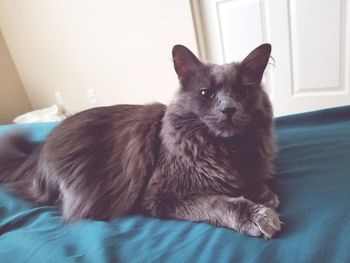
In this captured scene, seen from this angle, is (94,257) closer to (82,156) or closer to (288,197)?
(82,156)

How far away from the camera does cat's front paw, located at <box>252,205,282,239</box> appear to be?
2.75ft

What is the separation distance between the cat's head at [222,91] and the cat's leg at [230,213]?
8.6 inches

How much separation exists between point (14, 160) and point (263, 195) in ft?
3.54

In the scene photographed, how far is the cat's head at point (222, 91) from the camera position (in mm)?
972

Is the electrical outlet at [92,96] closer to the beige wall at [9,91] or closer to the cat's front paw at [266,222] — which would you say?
the beige wall at [9,91]

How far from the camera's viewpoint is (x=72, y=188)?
112cm

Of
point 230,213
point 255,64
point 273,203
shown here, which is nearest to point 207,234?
point 230,213

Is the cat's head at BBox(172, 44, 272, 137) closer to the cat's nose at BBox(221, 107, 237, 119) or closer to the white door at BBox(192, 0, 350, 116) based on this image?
the cat's nose at BBox(221, 107, 237, 119)

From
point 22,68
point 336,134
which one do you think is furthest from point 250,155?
point 22,68

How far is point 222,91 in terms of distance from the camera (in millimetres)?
1000

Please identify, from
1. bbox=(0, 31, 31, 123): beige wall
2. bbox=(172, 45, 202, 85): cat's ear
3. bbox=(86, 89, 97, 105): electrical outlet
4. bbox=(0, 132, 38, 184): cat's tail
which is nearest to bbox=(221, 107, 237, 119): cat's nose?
bbox=(172, 45, 202, 85): cat's ear

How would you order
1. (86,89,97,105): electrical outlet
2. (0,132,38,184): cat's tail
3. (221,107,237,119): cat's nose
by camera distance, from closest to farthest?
(221,107,237,119): cat's nose < (0,132,38,184): cat's tail < (86,89,97,105): electrical outlet

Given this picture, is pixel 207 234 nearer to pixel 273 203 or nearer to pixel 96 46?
pixel 273 203

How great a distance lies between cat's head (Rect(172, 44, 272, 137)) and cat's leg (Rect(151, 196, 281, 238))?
0.22m
